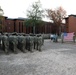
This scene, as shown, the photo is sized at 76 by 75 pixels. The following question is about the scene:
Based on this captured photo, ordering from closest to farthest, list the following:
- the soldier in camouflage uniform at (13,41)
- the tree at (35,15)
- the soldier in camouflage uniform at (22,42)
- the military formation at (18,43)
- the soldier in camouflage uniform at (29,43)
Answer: the military formation at (18,43) → the soldier in camouflage uniform at (13,41) → the soldier in camouflage uniform at (22,42) → the soldier in camouflage uniform at (29,43) → the tree at (35,15)

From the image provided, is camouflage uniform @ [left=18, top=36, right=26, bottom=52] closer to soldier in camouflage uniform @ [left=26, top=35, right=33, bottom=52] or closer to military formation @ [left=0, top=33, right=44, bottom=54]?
military formation @ [left=0, top=33, right=44, bottom=54]

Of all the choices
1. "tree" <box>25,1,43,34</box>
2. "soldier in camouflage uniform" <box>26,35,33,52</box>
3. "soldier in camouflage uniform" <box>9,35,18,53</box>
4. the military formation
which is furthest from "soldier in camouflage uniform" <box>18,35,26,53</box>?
"tree" <box>25,1,43,34</box>

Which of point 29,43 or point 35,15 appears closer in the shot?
point 29,43

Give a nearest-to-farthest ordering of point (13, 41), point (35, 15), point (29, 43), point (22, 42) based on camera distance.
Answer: point (13, 41) → point (22, 42) → point (29, 43) → point (35, 15)

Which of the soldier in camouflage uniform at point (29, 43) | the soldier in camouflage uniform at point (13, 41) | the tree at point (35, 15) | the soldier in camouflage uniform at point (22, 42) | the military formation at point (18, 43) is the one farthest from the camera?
the tree at point (35, 15)

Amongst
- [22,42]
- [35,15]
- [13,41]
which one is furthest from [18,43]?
[35,15]

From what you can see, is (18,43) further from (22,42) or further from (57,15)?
(57,15)

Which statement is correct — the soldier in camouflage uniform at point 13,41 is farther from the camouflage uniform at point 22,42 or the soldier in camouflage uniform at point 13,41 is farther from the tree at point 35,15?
the tree at point 35,15

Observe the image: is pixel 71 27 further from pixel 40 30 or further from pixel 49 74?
pixel 49 74

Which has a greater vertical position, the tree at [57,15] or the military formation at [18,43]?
the tree at [57,15]

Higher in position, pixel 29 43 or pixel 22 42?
pixel 22 42

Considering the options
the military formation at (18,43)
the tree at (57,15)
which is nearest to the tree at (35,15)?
the tree at (57,15)

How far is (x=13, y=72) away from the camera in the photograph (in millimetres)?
8398

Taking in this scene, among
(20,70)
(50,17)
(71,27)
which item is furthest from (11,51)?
(50,17)
